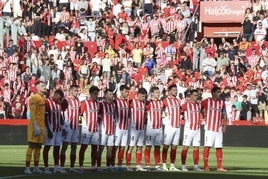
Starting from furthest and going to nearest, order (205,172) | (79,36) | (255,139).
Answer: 1. (79,36)
2. (255,139)
3. (205,172)

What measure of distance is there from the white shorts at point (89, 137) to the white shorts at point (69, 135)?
0.23 meters

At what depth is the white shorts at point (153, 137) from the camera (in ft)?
100

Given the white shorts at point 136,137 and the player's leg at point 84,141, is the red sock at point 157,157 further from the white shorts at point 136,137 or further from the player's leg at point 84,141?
the player's leg at point 84,141

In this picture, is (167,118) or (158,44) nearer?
(167,118)

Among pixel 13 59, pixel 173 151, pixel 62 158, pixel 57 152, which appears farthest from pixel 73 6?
pixel 62 158

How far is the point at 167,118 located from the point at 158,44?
2029 centimetres

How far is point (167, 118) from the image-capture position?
30719 millimetres

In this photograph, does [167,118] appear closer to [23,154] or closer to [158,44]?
[23,154]

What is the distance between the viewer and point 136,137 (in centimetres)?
3028

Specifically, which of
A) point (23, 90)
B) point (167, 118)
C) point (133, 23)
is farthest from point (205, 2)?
point (167, 118)

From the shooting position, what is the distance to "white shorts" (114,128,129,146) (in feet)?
97.9

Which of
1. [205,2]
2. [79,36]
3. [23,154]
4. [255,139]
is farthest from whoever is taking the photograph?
→ [205,2]

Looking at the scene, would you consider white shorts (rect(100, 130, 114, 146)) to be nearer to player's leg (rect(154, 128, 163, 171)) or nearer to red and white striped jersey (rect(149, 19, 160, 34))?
player's leg (rect(154, 128, 163, 171))

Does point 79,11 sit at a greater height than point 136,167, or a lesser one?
greater
